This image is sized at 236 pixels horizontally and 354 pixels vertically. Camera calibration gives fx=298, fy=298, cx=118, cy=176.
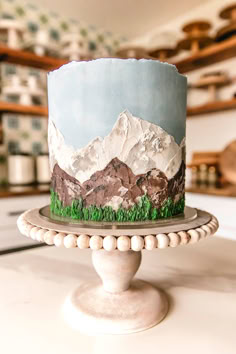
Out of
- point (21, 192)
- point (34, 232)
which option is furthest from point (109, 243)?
point (21, 192)

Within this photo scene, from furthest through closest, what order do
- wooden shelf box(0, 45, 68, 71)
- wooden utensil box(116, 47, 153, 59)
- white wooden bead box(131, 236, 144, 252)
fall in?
wooden utensil box(116, 47, 153, 59), wooden shelf box(0, 45, 68, 71), white wooden bead box(131, 236, 144, 252)

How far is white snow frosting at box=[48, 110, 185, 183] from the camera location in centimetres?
46

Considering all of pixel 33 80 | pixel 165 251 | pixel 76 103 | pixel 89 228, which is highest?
pixel 33 80

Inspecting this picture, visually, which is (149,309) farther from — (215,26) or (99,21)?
(99,21)

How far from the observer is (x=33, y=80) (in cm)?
215

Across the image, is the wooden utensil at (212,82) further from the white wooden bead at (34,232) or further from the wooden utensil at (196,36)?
the white wooden bead at (34,232)

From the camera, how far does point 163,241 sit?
0.39m

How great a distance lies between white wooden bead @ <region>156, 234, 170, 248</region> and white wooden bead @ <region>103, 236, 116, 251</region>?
0.20 ft

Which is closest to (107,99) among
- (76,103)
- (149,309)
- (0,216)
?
(76,103)

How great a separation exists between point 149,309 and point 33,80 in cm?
201

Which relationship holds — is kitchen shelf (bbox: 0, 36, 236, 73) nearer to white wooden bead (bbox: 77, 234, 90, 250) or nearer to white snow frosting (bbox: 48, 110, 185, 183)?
white snow frosting (bbox: 48, 110, 185, 183)

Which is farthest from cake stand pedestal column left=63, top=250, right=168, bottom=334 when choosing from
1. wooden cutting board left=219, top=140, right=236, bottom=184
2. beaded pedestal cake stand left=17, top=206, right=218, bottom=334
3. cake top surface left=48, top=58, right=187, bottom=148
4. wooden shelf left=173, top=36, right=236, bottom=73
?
wooden shelf left=173, top=36, right=236, bottom=73

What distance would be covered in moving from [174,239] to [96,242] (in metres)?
0.10

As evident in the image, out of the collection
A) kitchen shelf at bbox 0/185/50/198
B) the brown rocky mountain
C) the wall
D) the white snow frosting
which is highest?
the wall
